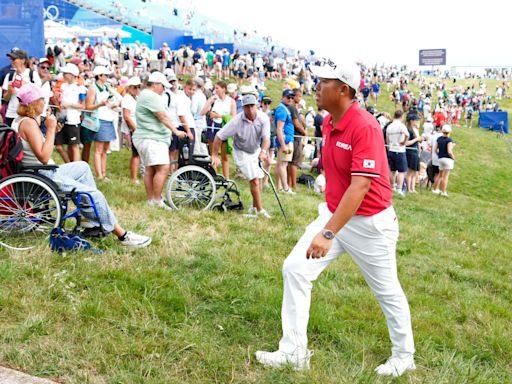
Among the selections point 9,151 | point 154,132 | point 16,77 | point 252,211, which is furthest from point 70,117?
point 9,151

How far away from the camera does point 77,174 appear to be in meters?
5.25

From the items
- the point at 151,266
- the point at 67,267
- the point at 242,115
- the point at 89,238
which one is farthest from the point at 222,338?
the point at 242,115

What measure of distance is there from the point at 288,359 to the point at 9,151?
3131 millimetres

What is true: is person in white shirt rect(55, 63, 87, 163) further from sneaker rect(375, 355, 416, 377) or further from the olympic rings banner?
sneaker rect(375, 355, 416, 377)

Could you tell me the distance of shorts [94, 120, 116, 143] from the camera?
907cm

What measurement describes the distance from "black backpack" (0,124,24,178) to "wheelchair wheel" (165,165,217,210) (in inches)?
109

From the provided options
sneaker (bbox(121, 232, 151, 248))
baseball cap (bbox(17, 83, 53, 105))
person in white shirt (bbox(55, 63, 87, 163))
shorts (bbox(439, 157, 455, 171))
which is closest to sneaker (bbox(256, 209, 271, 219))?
sneaker (bbox(121, 232, 151, 248))

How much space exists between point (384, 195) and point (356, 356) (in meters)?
1.22

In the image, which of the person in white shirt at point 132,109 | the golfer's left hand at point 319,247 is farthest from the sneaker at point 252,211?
the golfer's left hand at point 319,247

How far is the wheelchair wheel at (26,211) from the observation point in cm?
482

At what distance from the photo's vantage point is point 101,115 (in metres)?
9.09

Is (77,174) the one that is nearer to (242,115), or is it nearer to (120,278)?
(120,278)

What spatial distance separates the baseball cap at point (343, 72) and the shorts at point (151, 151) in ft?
14.1

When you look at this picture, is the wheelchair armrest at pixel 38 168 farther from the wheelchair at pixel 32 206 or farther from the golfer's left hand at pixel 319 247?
the golfer's left hand at pixel 319 247
